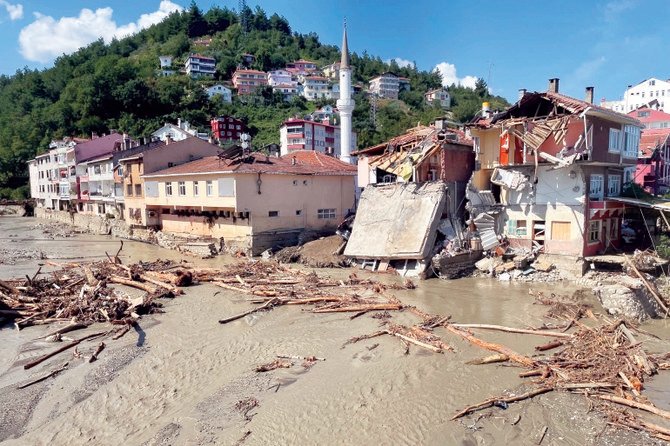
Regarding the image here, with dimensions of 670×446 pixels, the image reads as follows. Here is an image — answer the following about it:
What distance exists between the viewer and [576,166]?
21344 millimetres

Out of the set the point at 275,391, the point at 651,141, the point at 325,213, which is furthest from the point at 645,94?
the point at 275,391

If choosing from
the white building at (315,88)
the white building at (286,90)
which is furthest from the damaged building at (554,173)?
the white building at (315,88)

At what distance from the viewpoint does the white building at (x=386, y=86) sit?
128125 mm

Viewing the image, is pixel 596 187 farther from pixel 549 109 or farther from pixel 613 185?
pixel 549 109

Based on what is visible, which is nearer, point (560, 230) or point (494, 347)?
point (494, 347)

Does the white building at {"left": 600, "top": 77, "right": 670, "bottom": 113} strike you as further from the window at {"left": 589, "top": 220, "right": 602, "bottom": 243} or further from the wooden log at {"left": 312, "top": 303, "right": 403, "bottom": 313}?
the wooden log at {"left": 312, "top": 303, "right": 403, "bottom": 313}

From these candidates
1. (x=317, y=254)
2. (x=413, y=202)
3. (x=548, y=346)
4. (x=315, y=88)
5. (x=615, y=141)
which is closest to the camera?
(x=548, y=346)

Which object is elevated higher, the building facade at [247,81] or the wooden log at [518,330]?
the building facade at [247,81]

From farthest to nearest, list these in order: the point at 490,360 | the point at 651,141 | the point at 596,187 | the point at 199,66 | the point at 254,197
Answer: the point at 199,66
the point at 651,141
the point at 254,197
the point at 596,187
the point at 490,360

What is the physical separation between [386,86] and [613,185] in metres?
113

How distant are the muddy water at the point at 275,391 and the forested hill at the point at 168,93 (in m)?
64.6

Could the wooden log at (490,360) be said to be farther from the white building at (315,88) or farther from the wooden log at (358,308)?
the white building at (315,88)

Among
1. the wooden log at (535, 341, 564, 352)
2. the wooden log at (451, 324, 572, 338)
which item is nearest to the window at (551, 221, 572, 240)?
the wooden log at (451, 324, 572, 338)

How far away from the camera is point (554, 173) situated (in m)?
22.2
